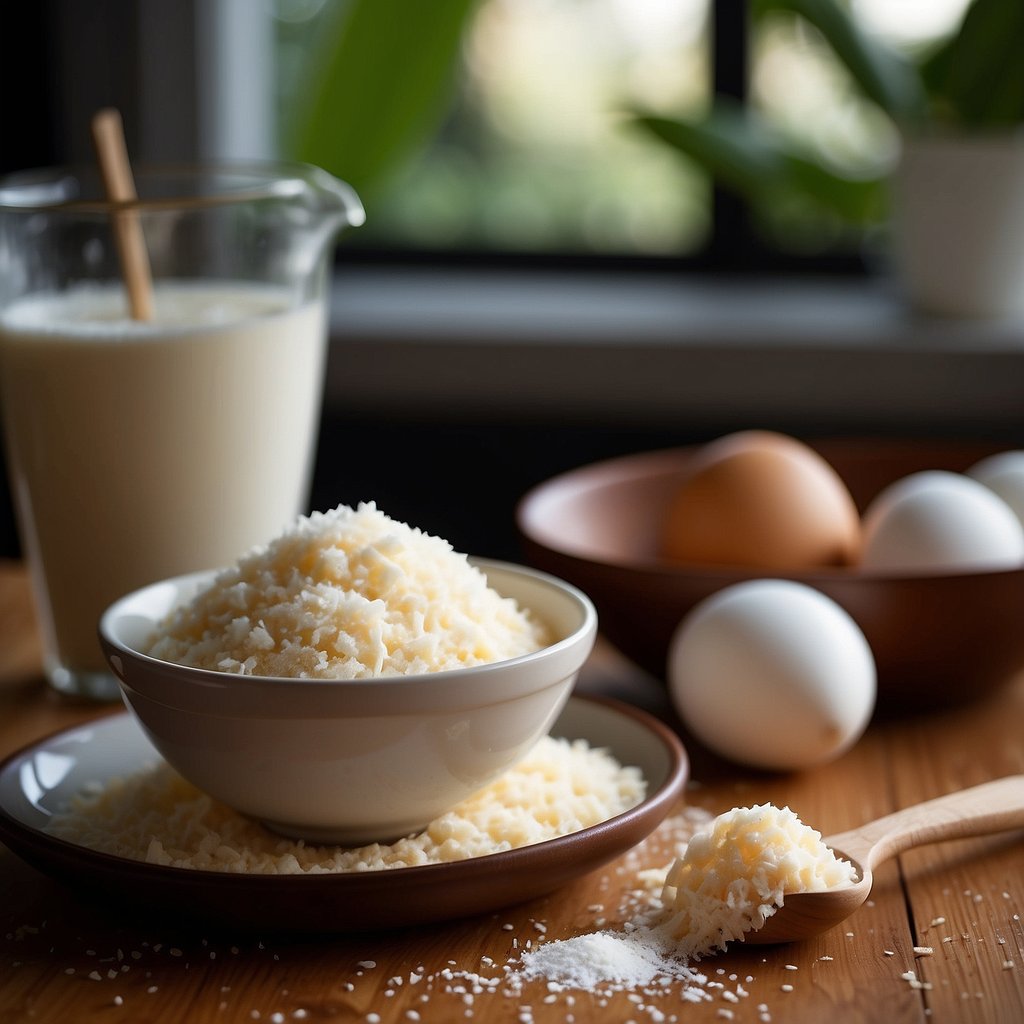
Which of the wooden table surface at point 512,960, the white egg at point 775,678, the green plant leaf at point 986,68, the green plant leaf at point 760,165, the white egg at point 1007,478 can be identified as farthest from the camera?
the green plant leaf at point 760,165

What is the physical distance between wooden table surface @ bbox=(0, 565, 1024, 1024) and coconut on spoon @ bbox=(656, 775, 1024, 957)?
0.05 feet

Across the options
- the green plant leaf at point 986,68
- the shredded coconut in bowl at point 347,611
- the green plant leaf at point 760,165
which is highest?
the green plant leaf at point 986,68

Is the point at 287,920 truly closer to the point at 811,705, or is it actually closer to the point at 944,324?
the point at 811,705

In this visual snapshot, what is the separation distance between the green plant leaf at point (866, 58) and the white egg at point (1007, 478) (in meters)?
0.75

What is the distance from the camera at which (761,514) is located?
94 centimetres

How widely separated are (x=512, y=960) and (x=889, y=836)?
0.19 metres

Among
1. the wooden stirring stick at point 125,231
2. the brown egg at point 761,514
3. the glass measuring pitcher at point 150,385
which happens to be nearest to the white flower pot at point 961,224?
the brown egg at point 761,514

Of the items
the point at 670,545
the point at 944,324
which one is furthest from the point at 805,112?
the point at 670,545

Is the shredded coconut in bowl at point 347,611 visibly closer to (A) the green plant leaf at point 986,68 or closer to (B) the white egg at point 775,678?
(B) the white egg at point 775,678

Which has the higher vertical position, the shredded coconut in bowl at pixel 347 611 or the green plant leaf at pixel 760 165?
the green plant leaf at pixel 760 165

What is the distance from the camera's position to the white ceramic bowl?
567mm

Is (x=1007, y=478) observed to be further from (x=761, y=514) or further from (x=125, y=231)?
(x=125, y=231)

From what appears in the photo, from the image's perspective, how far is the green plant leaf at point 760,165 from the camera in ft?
5.76

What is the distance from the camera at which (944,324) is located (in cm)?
176
